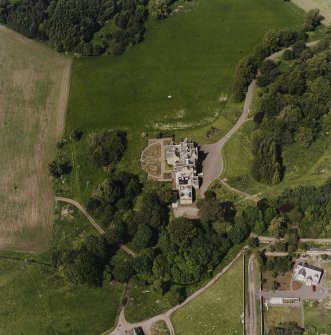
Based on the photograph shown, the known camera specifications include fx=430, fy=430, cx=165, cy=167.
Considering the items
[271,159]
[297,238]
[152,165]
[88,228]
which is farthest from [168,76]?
[297,238]

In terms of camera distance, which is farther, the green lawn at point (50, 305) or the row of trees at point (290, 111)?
the row of trees at point (290, 111)

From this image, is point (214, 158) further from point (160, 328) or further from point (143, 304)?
point (160, 328)

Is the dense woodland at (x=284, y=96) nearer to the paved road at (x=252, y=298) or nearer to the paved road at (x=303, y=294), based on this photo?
the paved road at (x=252, y=298)

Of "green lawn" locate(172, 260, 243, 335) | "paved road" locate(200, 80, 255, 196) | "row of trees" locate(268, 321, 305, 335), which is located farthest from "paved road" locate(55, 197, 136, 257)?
"row of trees" locate(268, 321, 305, 335)

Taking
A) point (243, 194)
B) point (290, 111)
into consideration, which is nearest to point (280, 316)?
point (243, 194)

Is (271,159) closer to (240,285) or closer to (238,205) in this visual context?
(238,205)

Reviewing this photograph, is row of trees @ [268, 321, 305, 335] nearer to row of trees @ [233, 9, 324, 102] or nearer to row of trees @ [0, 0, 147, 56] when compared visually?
row of trees @ [233, 9, 324, 102]

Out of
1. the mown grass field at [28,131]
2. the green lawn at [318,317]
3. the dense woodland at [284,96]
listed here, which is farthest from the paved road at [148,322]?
the dense woodland at [284,96]
